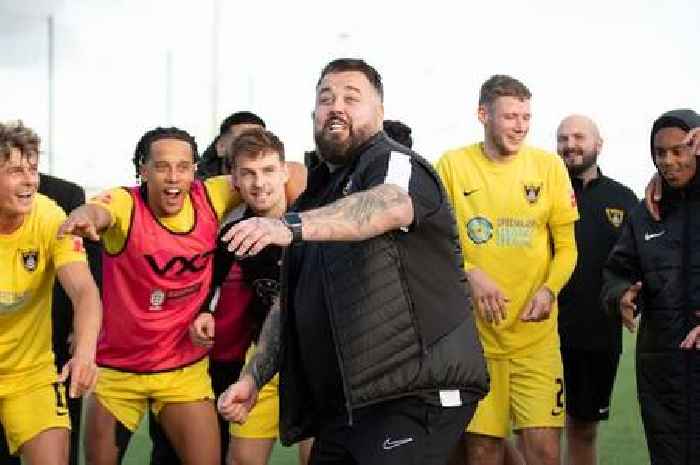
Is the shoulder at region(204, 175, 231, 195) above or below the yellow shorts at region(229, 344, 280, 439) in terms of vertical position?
above

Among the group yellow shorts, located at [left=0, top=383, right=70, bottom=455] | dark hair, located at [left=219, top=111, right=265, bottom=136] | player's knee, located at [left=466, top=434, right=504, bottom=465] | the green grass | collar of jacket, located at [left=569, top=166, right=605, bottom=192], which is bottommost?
the green grass

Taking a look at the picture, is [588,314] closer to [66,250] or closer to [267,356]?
[267,356]

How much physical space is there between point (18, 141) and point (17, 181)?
177 mm

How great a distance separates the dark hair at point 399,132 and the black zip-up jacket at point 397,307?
2.34 meters

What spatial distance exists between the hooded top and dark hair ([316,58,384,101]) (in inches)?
66.5

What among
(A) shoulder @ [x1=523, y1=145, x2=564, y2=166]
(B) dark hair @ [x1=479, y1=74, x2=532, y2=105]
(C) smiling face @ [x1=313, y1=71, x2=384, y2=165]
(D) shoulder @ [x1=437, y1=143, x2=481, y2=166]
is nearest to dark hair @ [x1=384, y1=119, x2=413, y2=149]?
(D) shoulder @ [x1=437, y1=143, x2=481, y2=166]

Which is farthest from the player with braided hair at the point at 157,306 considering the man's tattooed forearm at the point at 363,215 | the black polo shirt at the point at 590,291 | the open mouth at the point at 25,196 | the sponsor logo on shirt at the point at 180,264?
the black polo shirt at the point at 590,291

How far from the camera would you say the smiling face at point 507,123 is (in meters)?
5.36

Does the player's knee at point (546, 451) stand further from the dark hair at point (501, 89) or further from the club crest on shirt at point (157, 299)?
the club crest on shirt at point (157, 299)

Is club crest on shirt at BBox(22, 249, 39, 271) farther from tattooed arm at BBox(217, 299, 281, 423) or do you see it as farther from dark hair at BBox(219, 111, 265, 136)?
dark hair at BBox(219, 111, 265, 136)

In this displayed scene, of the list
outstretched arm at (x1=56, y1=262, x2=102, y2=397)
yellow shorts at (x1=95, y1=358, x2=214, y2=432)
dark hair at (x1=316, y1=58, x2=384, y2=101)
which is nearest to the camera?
dark hair at (x1=316, y1=58, x2=384, y2=101)

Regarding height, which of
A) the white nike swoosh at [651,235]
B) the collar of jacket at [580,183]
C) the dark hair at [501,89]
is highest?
the dark hair at [501,89]

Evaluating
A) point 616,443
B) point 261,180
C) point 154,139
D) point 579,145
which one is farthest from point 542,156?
point 616,443

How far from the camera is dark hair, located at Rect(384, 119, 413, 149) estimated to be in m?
5.87
